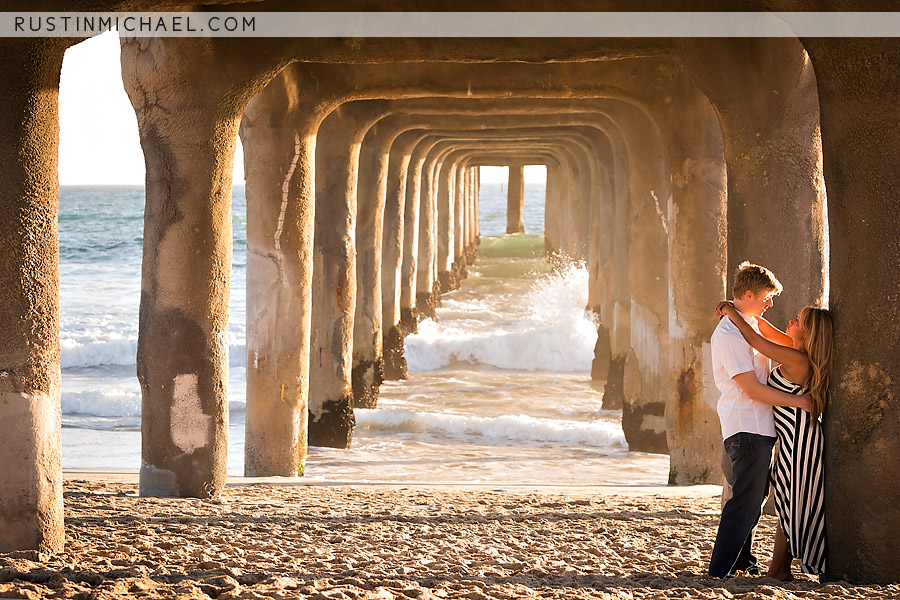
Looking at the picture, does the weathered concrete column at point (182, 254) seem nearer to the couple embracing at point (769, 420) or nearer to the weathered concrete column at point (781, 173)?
the weathered concrete column at point (781, 173)

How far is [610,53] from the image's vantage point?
705cm

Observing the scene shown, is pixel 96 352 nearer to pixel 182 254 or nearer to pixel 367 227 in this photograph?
pixel 367 227

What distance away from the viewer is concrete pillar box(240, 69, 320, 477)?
27.2ft

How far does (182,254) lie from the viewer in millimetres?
6332

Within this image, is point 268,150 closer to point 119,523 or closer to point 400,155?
point 119,523

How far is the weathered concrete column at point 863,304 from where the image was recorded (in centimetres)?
405

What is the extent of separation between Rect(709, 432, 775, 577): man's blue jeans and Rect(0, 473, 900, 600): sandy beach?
110 millimetres

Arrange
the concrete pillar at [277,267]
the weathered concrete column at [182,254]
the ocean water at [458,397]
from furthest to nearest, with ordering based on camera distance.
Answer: the ocean water at [458,397] < the concrete pillar at [277,267] < the weathered concrete column at [182,254]

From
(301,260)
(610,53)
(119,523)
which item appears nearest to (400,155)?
(301,260)

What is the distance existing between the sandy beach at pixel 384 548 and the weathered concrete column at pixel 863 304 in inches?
10.2

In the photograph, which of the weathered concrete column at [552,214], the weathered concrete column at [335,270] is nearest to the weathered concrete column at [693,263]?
the weathered concrete column at [335,270]

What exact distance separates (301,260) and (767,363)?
4.80 meters

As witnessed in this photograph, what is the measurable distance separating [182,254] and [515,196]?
44.7 m

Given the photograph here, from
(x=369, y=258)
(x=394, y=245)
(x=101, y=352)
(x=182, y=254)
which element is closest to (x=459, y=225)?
(x=101, y=352)
